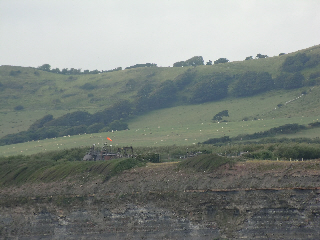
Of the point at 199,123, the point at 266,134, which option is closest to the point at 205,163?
the point at 266,134

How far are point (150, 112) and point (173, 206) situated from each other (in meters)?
93.4

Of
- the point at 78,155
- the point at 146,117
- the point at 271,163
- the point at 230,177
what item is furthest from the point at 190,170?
the point at 146,117

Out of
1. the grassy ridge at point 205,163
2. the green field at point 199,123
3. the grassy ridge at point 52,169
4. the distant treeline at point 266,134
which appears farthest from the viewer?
the green field at point 199,123

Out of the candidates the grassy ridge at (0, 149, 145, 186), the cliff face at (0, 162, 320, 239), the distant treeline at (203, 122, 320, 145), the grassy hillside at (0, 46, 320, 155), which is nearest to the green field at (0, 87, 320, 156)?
the grassy hillside at (0, 46, 320, 155)

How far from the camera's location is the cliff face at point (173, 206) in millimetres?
31969

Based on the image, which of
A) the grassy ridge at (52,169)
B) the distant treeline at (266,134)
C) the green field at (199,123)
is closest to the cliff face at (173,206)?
the grassy ridge at (52,169)

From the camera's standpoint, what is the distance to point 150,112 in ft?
423

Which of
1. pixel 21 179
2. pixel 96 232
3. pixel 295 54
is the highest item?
pixel 295 54

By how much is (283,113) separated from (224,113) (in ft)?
44.0

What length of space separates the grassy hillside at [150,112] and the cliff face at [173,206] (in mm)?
34585

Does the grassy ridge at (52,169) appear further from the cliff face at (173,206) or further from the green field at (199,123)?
the green field at (199,123)

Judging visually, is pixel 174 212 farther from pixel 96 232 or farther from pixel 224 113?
pixel 224 113

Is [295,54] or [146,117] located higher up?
[295,54]

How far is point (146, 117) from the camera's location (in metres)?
124
